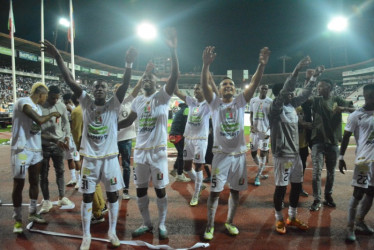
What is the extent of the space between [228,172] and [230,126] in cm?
73

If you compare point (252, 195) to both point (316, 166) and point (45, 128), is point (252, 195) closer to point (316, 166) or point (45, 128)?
point (316, 166)

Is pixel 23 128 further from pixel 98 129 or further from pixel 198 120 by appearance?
pixel 198 120

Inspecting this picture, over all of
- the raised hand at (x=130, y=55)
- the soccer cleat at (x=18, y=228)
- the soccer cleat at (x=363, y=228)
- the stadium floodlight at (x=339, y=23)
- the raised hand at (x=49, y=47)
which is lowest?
the soccer cleat at (x=363, y=228)

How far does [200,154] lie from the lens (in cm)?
583

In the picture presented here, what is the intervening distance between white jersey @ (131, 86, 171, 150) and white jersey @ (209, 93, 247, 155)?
0.82 m

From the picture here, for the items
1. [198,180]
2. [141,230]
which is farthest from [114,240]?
[198,180]

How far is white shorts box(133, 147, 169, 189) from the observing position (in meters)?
4.05

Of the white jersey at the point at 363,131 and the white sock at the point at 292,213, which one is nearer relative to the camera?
the white jersey at the point at 363,131

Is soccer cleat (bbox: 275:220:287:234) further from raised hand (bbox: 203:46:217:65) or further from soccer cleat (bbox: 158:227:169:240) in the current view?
raised hand (bbox: 203:46:217:65)

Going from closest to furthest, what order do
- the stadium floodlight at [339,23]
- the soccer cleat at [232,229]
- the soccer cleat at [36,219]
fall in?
the soccer cleat at [232,229], the soccer cleat at [36,219], the stadium floodlight at [339,23]

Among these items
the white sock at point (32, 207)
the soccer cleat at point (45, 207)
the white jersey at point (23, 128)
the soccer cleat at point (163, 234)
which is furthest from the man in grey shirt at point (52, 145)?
the soccer cleat at point (163, 234)

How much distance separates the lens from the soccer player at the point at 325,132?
5133mm

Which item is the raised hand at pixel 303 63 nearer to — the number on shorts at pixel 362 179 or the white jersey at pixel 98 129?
the number on shorts at pixel 362 179

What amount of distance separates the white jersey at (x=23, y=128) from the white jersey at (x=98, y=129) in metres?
1.26
